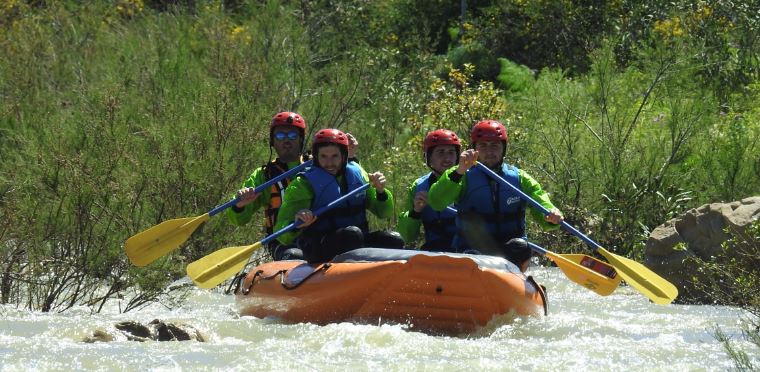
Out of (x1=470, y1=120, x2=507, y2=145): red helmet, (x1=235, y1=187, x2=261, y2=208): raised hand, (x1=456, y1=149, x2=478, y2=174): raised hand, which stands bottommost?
(x1=235, y1=187, x2=261, y2=208): raised hand

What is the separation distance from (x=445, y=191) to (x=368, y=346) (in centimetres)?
148

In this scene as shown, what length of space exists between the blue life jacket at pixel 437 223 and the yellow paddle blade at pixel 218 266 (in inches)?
44.7

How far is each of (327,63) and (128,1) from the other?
375cm

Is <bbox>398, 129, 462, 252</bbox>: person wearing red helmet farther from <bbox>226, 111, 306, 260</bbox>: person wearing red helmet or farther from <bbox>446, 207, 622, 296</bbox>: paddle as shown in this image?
<bbox>226, 111, 306, 260</bbox>: person wearing red helmet

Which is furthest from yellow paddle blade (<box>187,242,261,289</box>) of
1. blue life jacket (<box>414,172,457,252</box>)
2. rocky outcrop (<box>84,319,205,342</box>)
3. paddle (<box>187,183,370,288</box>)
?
rocky outcrop (<box>84,319,205,342</box>)

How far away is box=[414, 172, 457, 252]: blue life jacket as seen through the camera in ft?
31.6

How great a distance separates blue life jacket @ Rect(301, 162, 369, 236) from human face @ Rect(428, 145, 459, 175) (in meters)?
0.55

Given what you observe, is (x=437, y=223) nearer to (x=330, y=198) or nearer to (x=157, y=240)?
(x=330, y=198)

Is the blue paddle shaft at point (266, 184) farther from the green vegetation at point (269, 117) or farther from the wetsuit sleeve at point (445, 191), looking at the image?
the wetsuit sleeve at point (445, 191)

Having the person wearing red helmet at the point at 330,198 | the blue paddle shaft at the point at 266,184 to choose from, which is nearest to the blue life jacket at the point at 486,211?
the person wearing red helmet at the point at 330,198

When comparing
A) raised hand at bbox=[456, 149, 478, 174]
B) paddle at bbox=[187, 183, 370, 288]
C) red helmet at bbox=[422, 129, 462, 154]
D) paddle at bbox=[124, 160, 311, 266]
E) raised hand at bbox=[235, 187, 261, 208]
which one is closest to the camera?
raised hand at bbox=[456, 149, 478, 174]

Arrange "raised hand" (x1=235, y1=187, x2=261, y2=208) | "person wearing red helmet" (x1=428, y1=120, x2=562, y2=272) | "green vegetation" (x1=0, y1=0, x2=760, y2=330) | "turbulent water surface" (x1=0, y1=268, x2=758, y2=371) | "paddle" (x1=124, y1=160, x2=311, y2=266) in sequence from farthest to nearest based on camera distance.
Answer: "green vegetation" (x1=0, y1=0, x2=760, y2=330) → "raised hand" (x1=235, y1=187, x2=261, y2=208) → "paddle" (x1=124, y1=160, x2=311, y2=266) → "person wearing red helmet" (x1=428, y1=120, x2=562, y2=272) → "turbulent water surface" (x1=0, y1=268, x2=758, y2=371)

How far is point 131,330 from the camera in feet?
26.2

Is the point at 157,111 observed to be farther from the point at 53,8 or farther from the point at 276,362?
the point at 276,362
